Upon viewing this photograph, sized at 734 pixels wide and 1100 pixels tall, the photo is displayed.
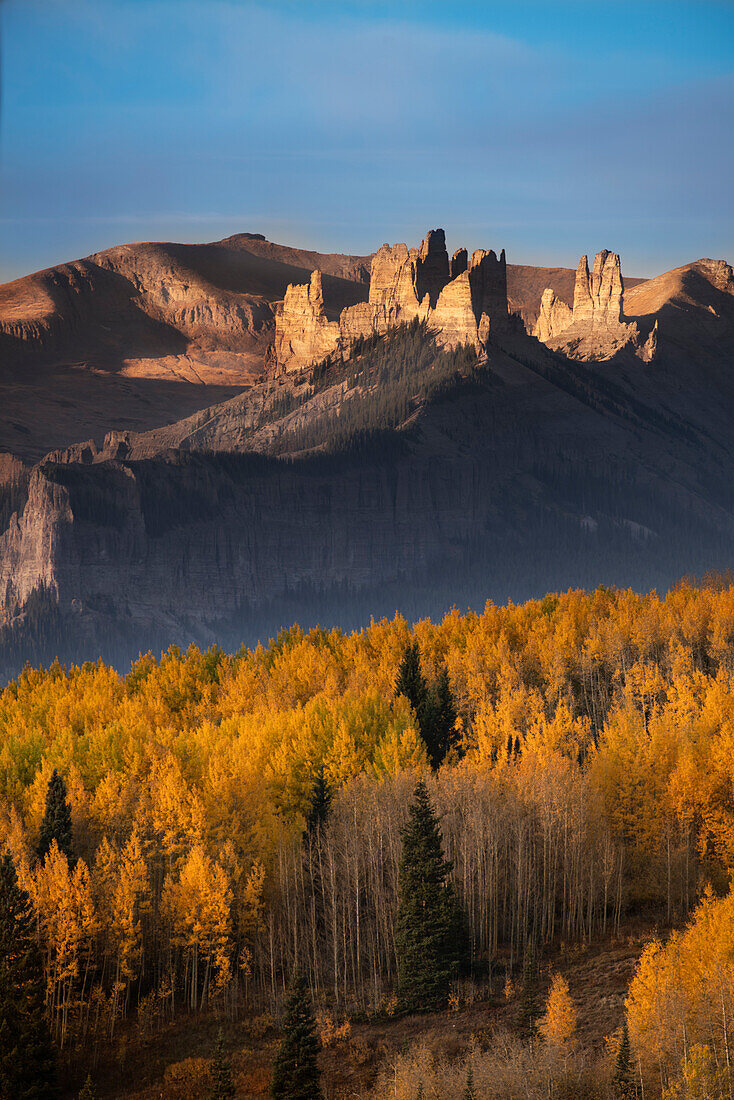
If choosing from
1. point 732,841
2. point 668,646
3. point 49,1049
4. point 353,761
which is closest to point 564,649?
point 668,646

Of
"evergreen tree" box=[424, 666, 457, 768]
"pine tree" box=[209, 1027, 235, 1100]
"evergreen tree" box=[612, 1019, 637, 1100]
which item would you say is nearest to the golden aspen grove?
"evergreen tree" box=[612, 1019, 637, 1100]

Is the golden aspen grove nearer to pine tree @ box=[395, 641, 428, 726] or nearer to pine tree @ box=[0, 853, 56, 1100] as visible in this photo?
pine tree @ box=[0, 853, 56, 1100]

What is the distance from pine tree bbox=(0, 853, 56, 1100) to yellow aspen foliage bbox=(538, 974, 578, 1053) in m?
22.6

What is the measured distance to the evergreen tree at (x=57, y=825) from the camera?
80625 millimetres

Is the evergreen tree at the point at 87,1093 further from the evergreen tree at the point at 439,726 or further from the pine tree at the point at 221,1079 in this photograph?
the evergreen tree at the point at 439,726

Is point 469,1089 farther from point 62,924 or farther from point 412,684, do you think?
point 412,684

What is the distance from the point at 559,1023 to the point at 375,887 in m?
21.0

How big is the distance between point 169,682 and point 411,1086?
9021 cm

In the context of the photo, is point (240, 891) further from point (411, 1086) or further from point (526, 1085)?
point (526, 1085)

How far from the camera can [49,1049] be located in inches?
2635

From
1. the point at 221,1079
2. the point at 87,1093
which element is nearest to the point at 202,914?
the point at 87,1093

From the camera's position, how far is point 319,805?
289ft

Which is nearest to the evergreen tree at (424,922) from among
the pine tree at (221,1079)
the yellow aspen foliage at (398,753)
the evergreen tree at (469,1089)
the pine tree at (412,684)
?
the pine tree at (221,1079)

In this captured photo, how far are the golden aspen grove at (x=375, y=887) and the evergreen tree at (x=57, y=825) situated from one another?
0.88 metres
